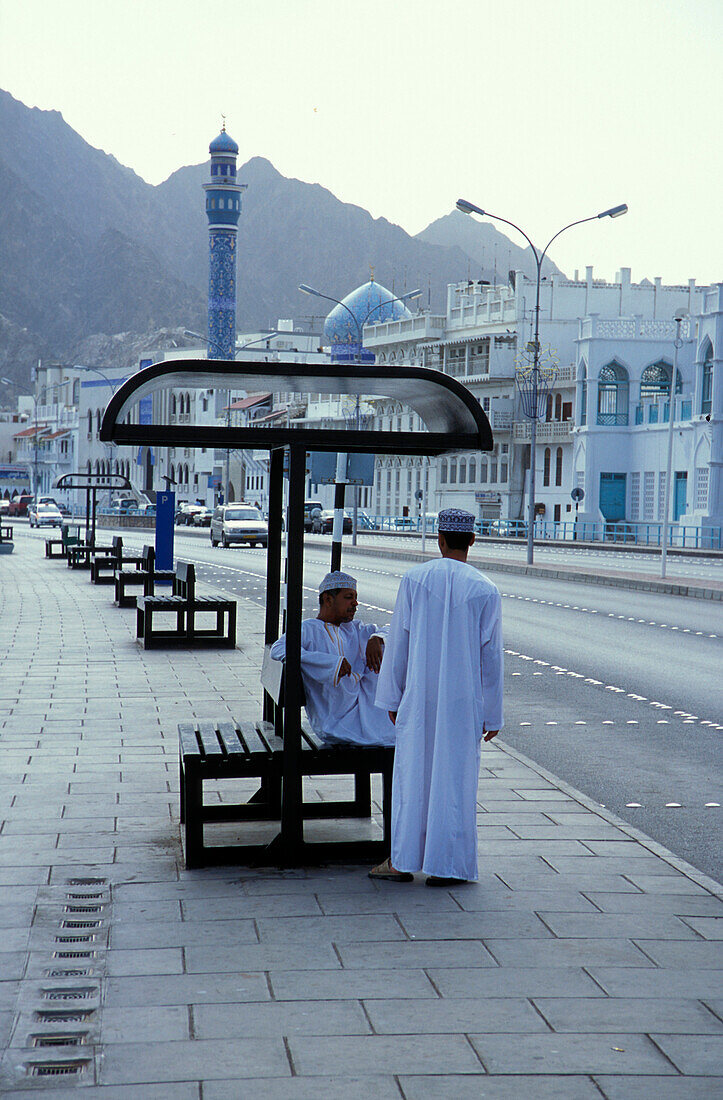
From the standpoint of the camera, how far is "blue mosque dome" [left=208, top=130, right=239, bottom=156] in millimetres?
114162

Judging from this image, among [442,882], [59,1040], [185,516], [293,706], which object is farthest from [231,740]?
[185,516]

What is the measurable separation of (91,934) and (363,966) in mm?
1042

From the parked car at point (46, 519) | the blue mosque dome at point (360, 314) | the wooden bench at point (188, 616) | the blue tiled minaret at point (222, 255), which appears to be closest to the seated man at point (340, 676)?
the wooden bench at point (188, 616)

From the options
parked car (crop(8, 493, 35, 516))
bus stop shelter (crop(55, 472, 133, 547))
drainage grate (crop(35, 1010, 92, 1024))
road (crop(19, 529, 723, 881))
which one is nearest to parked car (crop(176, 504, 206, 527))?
parked car (crop(8, 493, 35, 516))

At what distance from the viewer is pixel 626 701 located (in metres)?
11.7

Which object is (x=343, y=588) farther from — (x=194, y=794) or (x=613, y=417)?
(x=613, y=417)

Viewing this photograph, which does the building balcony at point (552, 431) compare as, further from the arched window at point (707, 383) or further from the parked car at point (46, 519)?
the parked car at point (46, 519)

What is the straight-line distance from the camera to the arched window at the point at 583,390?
6338 cm

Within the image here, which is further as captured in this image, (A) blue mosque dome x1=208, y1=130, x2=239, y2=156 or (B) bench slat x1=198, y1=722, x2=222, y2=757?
(A) blue mosque dome x1=208, y1=130, x2=239, y2=156

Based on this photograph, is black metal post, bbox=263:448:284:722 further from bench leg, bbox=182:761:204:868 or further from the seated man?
bench leg, bbox=182:761:204:868

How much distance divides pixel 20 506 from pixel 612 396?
2120 inches

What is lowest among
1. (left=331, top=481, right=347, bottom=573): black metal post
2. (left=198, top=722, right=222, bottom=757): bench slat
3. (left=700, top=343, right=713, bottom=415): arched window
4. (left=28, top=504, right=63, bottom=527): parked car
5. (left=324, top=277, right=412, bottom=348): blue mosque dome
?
(left=28, top=504, right=63, bottom=527): parked car

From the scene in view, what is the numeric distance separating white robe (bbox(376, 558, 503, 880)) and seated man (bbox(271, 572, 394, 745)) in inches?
20.6

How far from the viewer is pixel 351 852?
592 cm
